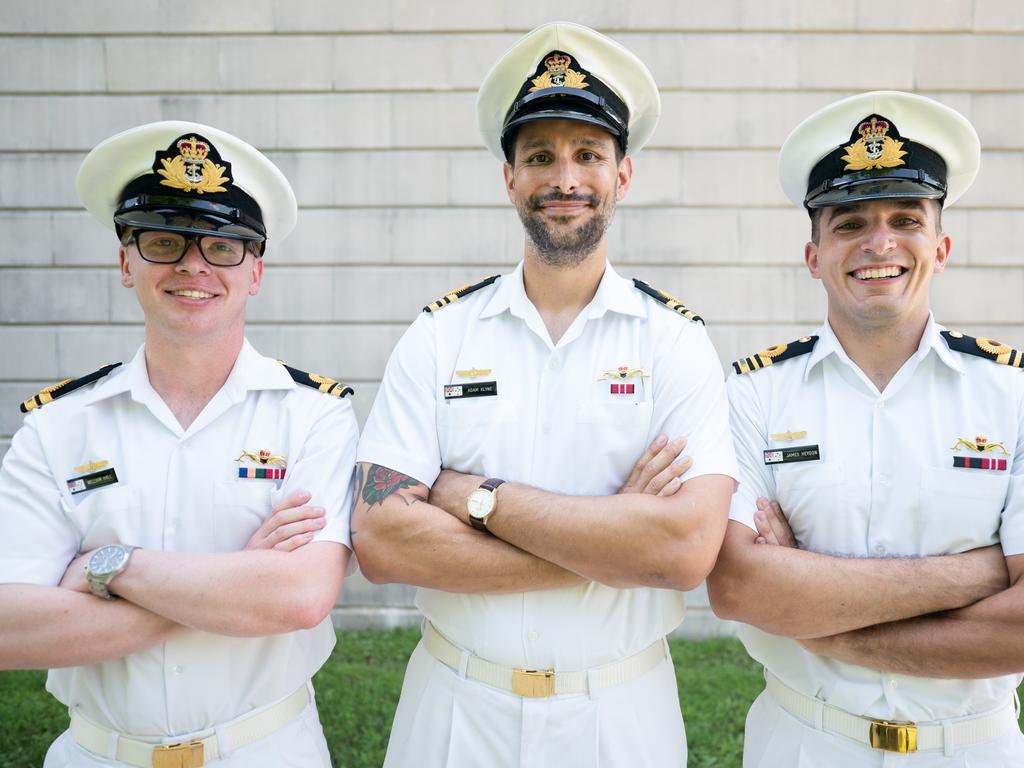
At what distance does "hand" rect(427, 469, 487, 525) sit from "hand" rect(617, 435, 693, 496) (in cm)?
46

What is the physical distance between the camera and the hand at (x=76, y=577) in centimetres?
221

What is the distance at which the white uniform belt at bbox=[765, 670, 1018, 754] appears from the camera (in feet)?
7.62

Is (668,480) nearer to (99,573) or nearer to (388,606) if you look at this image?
(99,573)

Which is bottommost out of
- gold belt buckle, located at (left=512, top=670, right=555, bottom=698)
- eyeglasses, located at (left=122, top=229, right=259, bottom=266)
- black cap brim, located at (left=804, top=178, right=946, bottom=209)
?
gold belt buckle, located at (left=512, top=670, right=555, bottom=698)

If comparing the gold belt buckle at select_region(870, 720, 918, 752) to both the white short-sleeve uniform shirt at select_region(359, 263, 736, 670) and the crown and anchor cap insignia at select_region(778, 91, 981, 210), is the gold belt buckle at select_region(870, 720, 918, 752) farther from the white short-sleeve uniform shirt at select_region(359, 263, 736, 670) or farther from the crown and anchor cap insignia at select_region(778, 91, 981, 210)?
the crown and anchor cap insignia at select_region(778, 91, 981, 210)

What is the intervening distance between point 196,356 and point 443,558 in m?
1.02

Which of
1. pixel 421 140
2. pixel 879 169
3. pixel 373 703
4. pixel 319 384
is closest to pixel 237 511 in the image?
pixel 319 384

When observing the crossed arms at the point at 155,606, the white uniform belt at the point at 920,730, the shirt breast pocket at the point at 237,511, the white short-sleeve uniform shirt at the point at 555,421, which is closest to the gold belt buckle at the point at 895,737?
the white uniform belt at the point at 920,730

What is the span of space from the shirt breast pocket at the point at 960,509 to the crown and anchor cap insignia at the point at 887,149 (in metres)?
0.88

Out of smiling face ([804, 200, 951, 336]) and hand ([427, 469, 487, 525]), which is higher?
smiling face ([804, 200, 951, 336])

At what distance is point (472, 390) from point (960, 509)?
59.4 inches

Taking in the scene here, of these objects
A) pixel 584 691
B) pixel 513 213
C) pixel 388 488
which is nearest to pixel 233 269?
pixel 388 488

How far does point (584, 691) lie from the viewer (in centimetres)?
238

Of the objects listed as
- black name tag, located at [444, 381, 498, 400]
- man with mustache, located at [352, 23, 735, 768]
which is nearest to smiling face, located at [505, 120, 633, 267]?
man with mustache, located at [352, 23, 735, 768]
